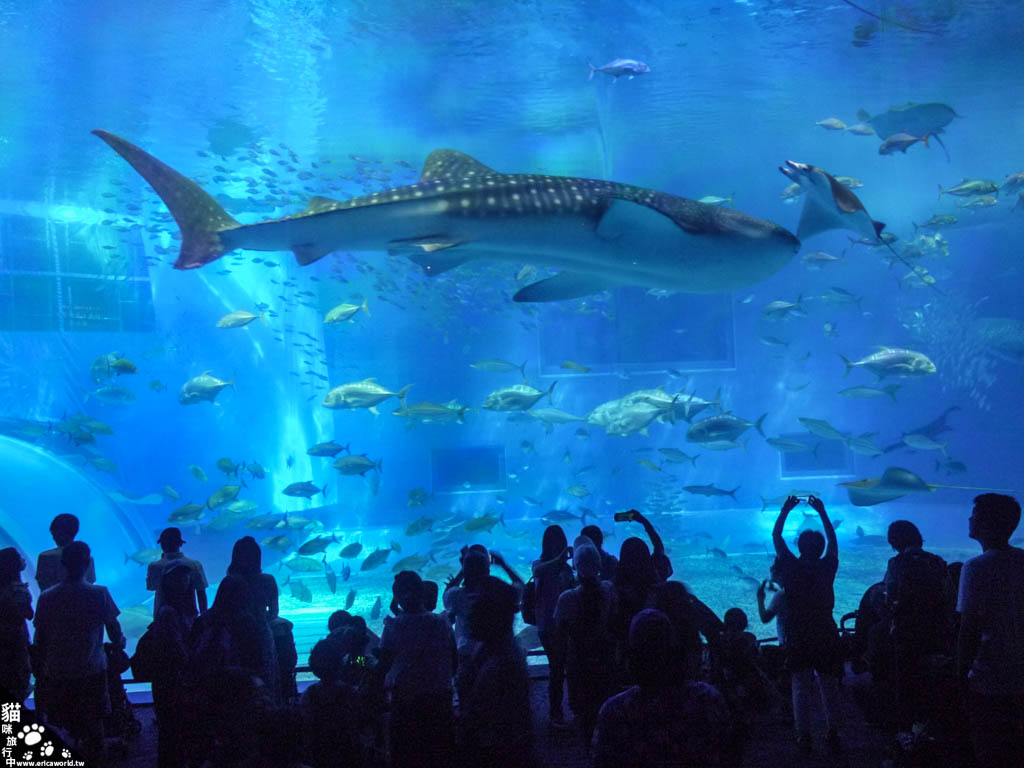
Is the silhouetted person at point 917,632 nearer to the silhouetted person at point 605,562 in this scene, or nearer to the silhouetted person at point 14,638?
the silhouetted person at point 605,562

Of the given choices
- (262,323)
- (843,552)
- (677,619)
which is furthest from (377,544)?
(677,619)

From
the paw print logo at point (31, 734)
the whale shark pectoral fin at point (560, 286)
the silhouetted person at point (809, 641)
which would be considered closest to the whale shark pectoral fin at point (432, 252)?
the whale shark pectoral fin at point (560, 286)

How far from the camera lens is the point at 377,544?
17609 mm

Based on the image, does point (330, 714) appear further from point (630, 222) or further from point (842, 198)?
point (842, 198)

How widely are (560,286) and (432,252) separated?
3.08 feet

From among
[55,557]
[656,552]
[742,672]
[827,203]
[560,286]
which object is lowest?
[742,672]

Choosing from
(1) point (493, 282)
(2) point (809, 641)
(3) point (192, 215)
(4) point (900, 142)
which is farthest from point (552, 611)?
(1) point (493, 282)

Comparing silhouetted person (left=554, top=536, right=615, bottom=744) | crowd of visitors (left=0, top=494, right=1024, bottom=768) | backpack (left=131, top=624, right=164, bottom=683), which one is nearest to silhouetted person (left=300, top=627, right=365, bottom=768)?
crowd of visitors (left=0, top=494, right=1024, bottom=768)

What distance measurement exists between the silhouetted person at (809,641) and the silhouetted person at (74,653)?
12.6 feet

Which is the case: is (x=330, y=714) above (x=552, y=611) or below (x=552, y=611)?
below

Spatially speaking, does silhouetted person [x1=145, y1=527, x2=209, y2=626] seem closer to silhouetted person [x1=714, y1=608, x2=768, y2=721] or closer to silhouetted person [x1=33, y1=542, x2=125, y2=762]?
silhouetted person [x1=33, y1=542, x2=125, y2=762]

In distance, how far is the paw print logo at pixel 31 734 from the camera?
246 cm

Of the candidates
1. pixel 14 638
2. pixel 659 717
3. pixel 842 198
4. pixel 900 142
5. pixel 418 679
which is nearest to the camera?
pixel 659 717

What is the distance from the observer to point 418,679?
297 cm
